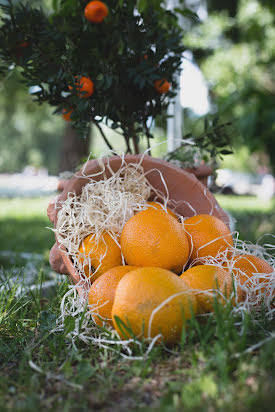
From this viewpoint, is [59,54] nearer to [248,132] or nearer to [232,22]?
[248,132]

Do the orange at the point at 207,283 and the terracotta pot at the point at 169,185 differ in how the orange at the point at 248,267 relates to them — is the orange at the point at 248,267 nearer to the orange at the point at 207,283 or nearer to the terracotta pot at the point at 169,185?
the orange at the point at 207,283

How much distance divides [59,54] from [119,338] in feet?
5.09

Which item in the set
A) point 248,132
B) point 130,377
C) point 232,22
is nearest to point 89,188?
point 130,377

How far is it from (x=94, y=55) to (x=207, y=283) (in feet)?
4.62

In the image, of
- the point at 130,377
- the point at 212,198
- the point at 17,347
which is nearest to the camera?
the point at 130,377

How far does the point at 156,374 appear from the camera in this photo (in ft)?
3.74

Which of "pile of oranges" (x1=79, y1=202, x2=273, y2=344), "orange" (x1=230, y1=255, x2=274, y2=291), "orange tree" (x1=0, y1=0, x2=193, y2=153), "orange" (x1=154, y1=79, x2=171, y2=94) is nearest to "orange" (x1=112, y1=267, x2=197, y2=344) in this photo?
"pile of oranges" (x1=79, y1=202, x2=273, y2=344)

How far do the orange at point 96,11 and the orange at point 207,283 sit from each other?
1.36 m

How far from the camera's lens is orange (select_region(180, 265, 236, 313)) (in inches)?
52.4

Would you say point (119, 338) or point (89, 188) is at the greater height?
point (89, 188)

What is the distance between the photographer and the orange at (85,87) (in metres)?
1.98

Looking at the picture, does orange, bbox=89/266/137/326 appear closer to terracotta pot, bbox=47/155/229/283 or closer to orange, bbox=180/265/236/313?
orange, bbox=180/265/236/313

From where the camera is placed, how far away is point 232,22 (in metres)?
13.3

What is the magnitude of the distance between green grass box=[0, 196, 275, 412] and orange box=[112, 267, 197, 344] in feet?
0.19
